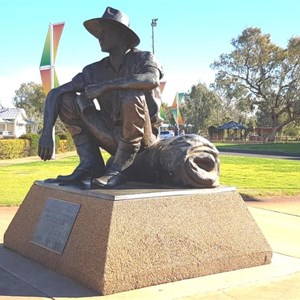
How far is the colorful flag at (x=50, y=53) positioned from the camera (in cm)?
2150

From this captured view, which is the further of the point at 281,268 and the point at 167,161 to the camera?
the point at 167,161

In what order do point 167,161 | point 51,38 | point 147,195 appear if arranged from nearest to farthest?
point 147,195 < point 167,161 < point 51,38

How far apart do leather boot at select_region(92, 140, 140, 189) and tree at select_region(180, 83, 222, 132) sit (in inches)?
2290

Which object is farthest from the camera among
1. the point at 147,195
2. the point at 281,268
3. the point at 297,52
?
the point at 297,52

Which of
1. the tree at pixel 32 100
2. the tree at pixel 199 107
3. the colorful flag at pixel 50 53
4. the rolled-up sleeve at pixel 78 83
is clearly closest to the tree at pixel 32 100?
the tree at pixel 32 100

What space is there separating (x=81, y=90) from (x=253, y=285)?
2448 mm

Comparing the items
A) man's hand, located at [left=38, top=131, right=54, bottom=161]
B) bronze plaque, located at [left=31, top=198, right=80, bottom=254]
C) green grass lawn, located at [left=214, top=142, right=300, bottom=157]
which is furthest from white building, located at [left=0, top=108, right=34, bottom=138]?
bronze plaque, located at [left=31, top=198, right=80, bottom=254]

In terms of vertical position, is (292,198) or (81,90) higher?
(81,90)

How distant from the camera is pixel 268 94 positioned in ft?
164

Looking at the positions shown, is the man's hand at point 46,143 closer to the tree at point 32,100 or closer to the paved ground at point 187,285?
the paved ground at point 187,285

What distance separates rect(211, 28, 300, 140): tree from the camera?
48781 mm

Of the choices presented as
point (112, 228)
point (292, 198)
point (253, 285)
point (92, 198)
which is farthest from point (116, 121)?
point (292, 198)

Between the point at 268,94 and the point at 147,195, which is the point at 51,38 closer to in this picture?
the point at 147,195

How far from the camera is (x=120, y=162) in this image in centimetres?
460
